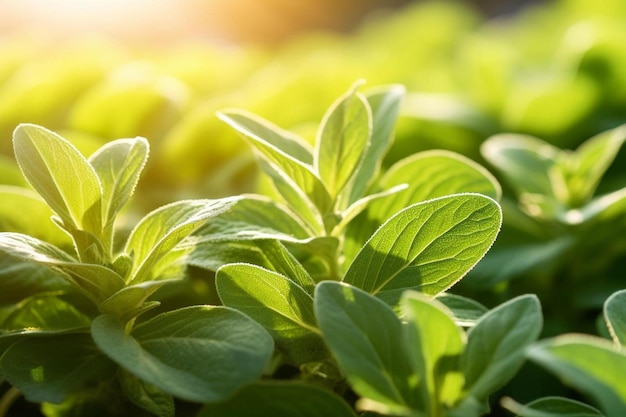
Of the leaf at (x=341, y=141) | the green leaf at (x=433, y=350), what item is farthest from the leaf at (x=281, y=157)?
the green leaf at (x=433, y=350)

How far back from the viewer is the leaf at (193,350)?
1.08 ft

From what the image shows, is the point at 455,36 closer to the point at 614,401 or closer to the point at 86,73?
the point at 86,73

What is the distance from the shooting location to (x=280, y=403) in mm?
348

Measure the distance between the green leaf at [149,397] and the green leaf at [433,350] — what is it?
14 centimetres

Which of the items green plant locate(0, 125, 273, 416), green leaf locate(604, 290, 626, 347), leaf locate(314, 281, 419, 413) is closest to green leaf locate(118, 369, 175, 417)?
green plant locate(0, 125, 273, 416)

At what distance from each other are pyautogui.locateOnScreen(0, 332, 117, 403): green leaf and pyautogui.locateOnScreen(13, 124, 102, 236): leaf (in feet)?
0.22

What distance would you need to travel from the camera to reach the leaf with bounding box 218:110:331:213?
0.41 meters

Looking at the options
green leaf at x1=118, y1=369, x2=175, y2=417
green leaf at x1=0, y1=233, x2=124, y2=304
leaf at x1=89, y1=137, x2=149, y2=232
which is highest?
leaf at x1=89, y1=137, x2=149, y2=232

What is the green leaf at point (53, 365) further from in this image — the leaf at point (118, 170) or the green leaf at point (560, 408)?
the green leaf at point (560, 408)

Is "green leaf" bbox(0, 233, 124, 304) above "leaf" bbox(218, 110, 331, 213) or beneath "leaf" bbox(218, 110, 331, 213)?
beneath

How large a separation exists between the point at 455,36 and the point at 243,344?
4.93 feet

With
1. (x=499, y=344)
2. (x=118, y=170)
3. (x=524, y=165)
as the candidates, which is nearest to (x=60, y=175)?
(x=118, y=170)

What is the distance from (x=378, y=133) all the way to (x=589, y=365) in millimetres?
244

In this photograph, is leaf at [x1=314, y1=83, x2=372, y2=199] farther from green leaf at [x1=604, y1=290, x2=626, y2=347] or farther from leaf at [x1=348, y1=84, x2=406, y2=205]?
green leaf at [x1=604, y1=290, x2=626, y2=347]
